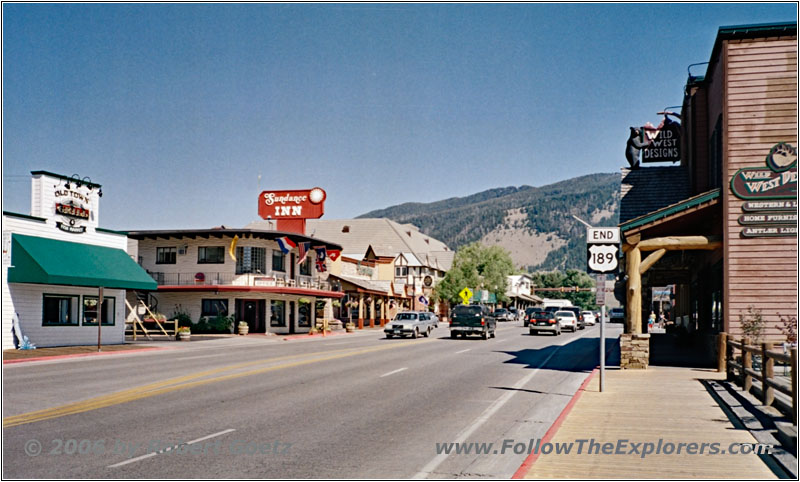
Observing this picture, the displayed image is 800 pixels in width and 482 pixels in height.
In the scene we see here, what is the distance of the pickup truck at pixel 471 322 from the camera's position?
40688 mm

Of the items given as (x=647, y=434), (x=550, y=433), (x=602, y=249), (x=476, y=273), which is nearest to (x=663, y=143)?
(x=602, y=249)

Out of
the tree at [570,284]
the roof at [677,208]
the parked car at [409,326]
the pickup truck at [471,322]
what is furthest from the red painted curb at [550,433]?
the tree at [570,284]

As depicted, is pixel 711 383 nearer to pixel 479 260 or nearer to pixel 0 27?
pixel 0 27

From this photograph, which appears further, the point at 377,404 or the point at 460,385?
the point at 460,385

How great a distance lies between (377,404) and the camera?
48.2 ft

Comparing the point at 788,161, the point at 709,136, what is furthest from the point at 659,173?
the point at 788,161

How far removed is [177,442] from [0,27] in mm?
8891

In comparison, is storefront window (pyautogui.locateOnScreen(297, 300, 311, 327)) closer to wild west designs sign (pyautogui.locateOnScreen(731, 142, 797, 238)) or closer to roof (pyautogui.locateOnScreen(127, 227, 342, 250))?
roof (pyautogui.locateOnScreen(127, 227, 342, 250))

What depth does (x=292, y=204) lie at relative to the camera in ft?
198

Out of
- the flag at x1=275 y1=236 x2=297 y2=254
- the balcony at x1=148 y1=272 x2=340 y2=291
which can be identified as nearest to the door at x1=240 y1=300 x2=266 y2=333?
the balcony at x1=148 y1=272 x2=340 y2=291

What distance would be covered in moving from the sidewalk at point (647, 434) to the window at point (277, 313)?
34893 mm

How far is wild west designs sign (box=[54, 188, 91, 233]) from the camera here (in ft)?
107

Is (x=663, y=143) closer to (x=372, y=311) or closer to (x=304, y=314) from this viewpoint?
(x=304, y=314)

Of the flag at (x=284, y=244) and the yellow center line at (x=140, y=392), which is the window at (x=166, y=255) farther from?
the yellow center line at (x=140, y=392)
